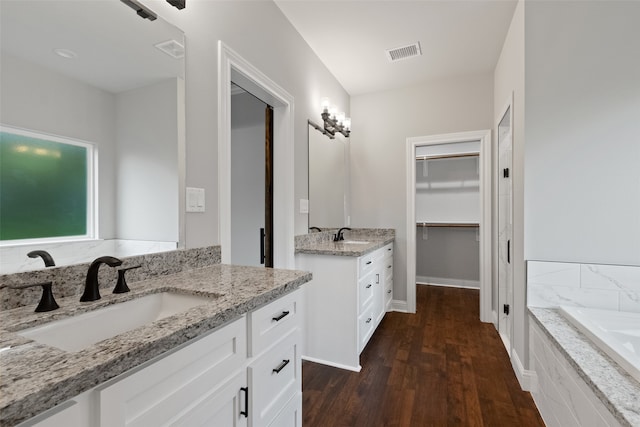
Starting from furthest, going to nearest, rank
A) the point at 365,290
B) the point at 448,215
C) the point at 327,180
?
1. the point at 448,215
2. the point at 327,180
3. the point at 365,290

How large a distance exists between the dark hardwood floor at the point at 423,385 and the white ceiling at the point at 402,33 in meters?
2.63

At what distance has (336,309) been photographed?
223 centimetres

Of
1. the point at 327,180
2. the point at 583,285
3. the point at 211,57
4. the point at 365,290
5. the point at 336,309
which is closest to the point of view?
the point at 211,57

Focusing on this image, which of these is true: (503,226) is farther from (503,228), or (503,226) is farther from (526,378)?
(526,378)

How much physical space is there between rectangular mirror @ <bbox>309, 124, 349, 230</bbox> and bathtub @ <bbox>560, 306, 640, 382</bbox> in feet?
6.19

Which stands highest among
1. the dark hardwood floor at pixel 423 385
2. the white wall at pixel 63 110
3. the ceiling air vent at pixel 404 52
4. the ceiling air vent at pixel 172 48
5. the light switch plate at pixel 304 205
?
the ceiling air vent at pixel 404 52

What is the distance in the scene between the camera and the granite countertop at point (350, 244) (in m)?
2.24

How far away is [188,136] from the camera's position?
1392mm

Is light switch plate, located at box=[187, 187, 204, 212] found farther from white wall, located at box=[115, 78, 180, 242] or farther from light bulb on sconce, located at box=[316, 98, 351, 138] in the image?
light bulb on sconce, located at box=[316, 98, 351, 138]

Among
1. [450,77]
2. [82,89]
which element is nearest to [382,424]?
[82,89]

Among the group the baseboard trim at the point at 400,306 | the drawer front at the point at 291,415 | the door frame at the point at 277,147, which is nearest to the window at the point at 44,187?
the door frame at the point at 277,147

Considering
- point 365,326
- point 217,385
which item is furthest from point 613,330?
point 217,385

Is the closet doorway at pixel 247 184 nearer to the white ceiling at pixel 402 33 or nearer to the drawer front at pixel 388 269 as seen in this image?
the white ceiling at pixel 402 33

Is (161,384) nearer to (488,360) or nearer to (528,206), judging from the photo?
(528,206)
